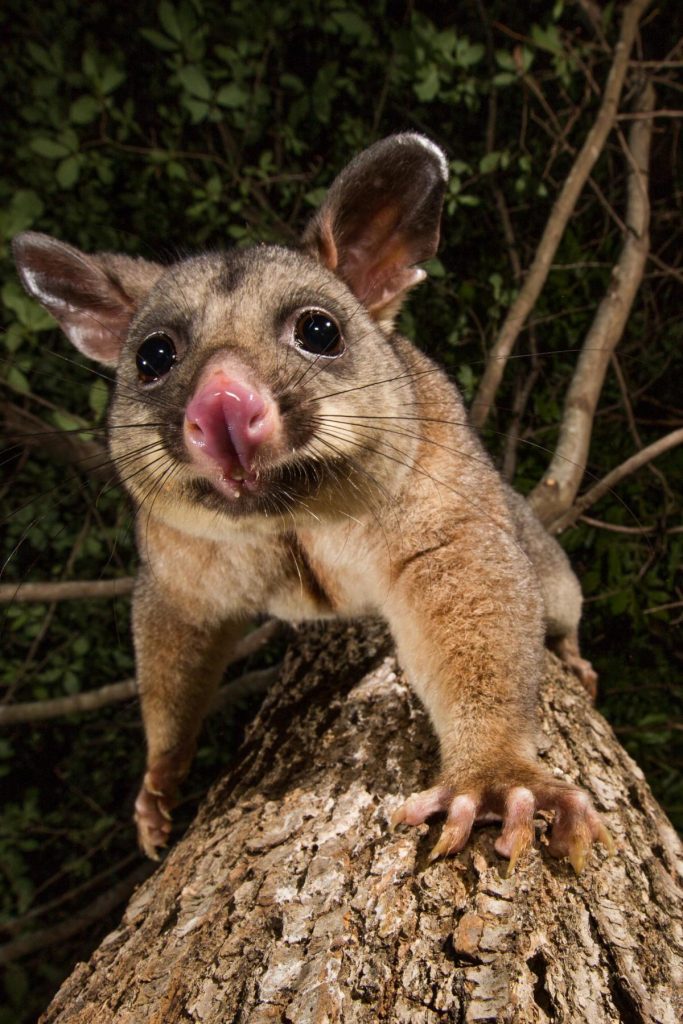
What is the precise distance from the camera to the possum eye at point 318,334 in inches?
78.1

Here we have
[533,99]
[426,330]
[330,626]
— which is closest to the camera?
[330,626]

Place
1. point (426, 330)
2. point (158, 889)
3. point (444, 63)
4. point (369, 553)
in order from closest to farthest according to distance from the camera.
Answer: point (158, 889) < point (369, 553) < point (444, 63) < point (426, 330)

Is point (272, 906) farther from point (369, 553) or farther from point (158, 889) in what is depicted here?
point (369, 553)

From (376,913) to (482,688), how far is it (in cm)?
61

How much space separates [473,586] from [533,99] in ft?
14.3

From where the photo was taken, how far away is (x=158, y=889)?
1936 mm


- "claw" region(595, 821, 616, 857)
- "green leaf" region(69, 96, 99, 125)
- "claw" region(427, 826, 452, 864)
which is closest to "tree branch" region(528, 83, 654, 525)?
"claw" region(595, 821, 616, 857)

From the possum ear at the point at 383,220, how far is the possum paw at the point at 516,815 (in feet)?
4.49

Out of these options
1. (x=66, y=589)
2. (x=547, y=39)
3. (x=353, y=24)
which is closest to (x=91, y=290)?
(x=66, y=589)

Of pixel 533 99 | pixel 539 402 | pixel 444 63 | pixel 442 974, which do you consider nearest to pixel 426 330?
pixel 539 402

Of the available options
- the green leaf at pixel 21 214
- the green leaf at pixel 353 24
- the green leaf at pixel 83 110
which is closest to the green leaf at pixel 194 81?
the green leaf at pixel 83 110

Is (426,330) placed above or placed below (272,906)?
above

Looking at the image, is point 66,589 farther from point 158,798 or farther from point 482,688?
point 482,688

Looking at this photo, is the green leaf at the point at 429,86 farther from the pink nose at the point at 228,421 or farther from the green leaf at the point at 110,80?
the pink nose at the point at 228,421
